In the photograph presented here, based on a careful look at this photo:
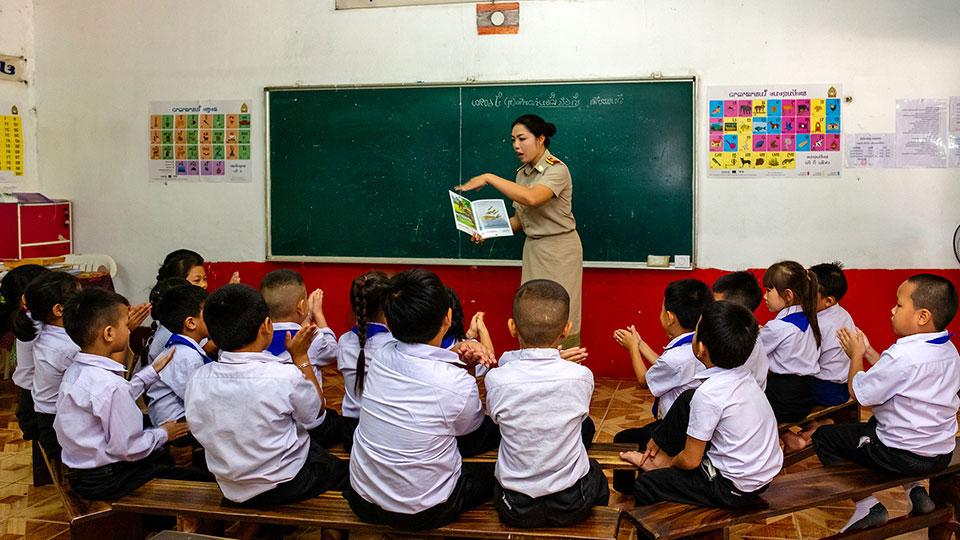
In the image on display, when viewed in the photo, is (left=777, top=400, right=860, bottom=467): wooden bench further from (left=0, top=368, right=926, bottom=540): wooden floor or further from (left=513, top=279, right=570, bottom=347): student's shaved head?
(left=513, top=279, right=570, bottom=347): student's shaved head

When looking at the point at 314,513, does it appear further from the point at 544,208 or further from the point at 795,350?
the point at 544,208

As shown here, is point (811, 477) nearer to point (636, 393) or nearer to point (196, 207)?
point (636, 393)

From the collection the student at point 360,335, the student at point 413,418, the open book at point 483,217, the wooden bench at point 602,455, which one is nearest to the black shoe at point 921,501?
the wooden bench at point 602,455

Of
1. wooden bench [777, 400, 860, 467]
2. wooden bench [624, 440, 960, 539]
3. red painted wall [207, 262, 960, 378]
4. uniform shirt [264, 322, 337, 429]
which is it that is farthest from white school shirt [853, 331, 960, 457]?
red painted wall [207, 262, 960, 378]

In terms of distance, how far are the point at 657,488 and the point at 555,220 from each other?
7.12 feet

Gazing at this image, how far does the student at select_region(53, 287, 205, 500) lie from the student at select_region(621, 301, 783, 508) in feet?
5.15

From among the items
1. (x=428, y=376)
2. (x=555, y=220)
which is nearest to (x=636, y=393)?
(x=555, y=220)

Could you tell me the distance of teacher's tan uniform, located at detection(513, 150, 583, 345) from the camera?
432 cm

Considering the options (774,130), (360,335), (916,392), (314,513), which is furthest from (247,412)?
(774,130)

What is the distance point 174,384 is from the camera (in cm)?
287

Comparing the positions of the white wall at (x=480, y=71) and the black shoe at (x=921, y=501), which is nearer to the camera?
the black shoe at (x=921, y=501)

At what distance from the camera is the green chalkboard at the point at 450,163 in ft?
16.1

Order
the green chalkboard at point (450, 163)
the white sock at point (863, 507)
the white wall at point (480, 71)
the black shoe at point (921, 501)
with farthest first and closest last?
the green chalkboard at point (450, 163), the white wall at point (480, 71), the white sock at point (863, 507), the black shoe at point (921, 501)

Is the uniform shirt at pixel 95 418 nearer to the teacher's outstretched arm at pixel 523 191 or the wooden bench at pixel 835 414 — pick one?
the teacher's outstretched arm at pixel 523 191
